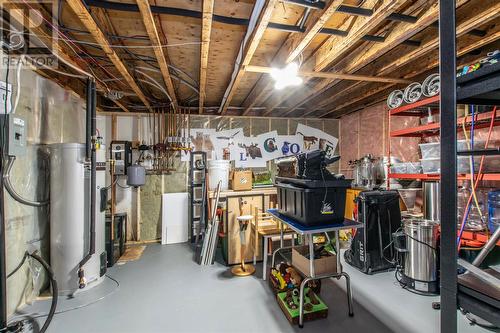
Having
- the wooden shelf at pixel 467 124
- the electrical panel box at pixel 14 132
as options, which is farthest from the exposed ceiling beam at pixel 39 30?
the wooden shelf at pixel 467 124

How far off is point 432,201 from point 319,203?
6.24 ft

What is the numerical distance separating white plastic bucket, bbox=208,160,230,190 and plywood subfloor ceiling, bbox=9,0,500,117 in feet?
3.94

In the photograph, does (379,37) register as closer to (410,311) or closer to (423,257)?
(423,257)

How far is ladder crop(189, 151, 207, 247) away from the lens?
4.29 metres

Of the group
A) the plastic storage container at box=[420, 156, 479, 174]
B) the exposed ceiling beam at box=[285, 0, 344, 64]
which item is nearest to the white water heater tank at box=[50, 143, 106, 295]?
the exposed ceiling beam at box=[285, 0, 344, 64]

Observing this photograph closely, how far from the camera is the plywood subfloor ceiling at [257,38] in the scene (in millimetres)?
1782

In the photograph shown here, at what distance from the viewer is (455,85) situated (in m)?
0.78

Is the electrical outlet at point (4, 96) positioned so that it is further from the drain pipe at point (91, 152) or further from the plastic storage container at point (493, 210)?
the plastic storage container at point (493, 210)

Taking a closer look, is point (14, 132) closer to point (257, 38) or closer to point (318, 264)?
point (257, 38)

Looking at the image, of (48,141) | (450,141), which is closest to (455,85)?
(450,141)

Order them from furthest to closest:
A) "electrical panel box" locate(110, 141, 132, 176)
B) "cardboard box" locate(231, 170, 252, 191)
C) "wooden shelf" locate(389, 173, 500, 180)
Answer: "electrical panel box" locate(110, 141, 132, 176), "cardboard box" locate(231, 170, 252, 191), "wooden shelf" locate(389, 173, 500, 180)

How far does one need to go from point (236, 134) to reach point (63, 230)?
3177 mm

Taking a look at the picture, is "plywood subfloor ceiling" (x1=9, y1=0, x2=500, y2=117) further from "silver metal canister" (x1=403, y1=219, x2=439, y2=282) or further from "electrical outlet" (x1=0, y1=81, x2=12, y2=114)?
"silver metal canister" (x1=403, y1=219, x2=439, y2=282)

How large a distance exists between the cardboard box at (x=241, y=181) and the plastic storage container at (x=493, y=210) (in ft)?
9.59
